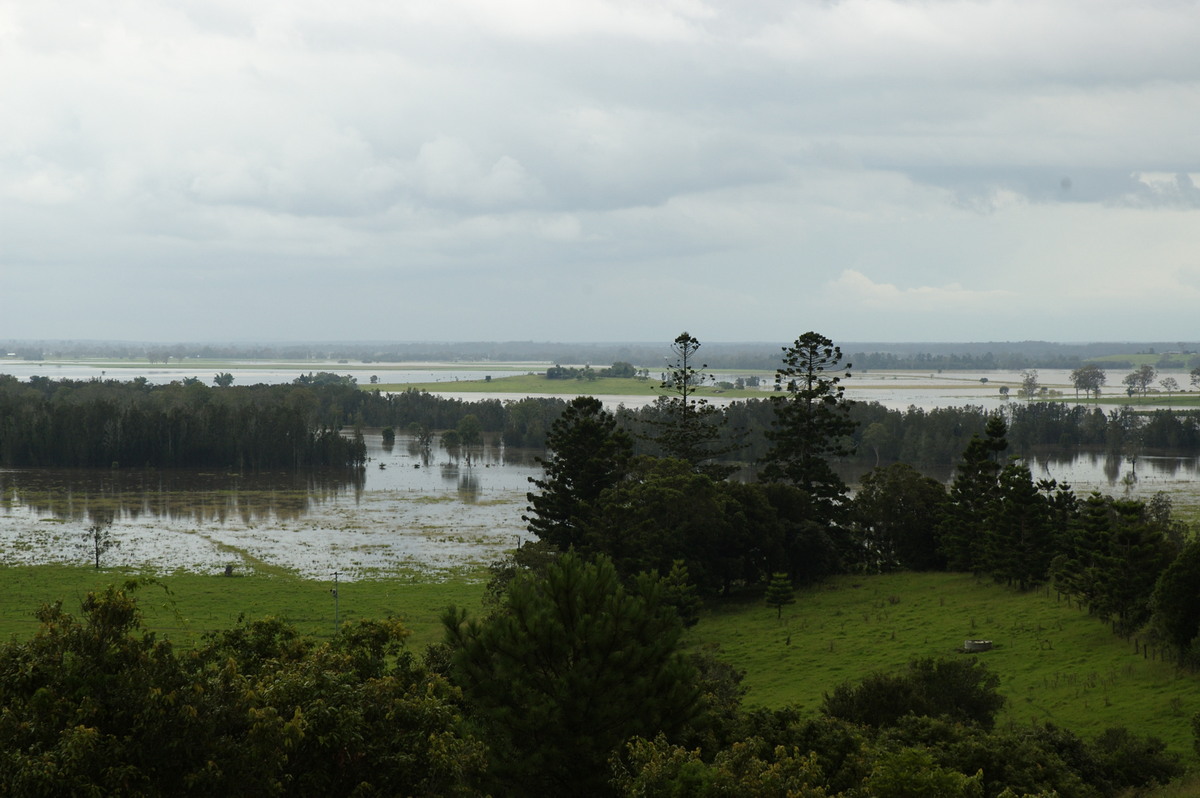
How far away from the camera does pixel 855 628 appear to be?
3541 cm

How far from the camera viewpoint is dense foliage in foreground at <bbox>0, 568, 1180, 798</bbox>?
10977 mm

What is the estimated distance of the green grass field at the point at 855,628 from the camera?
24.2 metres

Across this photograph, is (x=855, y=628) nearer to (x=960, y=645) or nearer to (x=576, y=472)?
(x=960, y=645)

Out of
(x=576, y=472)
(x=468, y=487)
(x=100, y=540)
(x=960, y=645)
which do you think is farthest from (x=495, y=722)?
(x=468, y=487)

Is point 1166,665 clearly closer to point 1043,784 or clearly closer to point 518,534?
point 1043,784

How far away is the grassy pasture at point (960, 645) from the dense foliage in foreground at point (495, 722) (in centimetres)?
316

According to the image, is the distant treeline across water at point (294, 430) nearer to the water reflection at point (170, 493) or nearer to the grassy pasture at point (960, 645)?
the water reflection at point (170, 493)

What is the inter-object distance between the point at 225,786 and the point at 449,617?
7249mm

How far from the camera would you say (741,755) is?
1364 cm

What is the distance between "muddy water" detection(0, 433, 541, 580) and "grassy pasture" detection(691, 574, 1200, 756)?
23.3 meters

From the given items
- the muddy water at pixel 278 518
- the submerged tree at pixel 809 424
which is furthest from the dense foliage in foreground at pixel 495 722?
the muddy water at pixel 278 518

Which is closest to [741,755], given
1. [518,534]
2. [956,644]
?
[956,644]

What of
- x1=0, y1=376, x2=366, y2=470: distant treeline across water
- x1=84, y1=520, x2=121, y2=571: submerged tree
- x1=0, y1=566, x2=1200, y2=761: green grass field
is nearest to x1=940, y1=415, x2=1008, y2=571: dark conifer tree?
x1=0, y1=566, x2=1200, y2=761: green grass field

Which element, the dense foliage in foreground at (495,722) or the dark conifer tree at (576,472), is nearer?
the dense foliage in foreground at (495,722)
